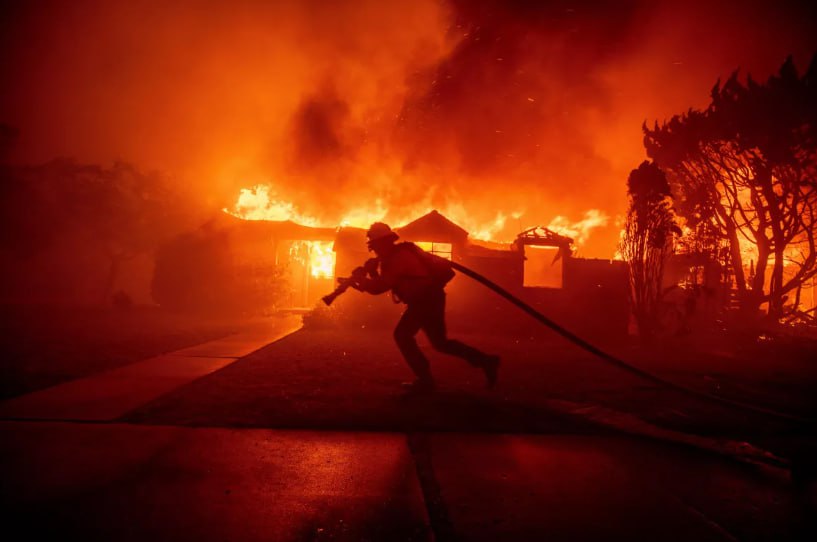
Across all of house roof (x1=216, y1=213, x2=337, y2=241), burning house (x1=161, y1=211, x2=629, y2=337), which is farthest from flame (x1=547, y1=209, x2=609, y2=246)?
house roof (x1=216, y1=213, x2=337, y2=241)

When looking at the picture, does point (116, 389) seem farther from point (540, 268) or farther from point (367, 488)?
point (540, 268)

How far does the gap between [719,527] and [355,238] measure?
12.9 metres

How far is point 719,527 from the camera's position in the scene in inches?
76.2

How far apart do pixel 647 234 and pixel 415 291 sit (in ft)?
30.2

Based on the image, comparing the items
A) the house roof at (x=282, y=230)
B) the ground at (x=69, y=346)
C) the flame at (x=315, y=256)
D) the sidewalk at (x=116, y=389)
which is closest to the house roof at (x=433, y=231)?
the ground at (x=69, y=346)

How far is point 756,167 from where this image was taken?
15250 mm

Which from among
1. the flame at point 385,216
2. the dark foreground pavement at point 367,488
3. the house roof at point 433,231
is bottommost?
the dark foreground pavement at point 367,488

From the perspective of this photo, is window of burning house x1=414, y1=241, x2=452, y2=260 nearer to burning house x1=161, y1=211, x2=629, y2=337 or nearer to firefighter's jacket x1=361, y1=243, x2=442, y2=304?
burning house x1=161, y1=211, x2=629, y2=337

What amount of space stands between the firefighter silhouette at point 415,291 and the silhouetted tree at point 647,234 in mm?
8518

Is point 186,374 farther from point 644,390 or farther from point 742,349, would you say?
point 742,349

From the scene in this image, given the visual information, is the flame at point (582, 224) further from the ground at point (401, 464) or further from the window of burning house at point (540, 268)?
the ground at point (401, 464)

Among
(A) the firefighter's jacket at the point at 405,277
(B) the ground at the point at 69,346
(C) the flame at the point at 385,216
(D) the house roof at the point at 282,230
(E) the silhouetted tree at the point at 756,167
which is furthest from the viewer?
(C) the flame at the point at 385,216

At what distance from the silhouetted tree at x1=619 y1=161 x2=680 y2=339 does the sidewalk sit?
10.1 m

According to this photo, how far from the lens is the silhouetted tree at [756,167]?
14367 mm
